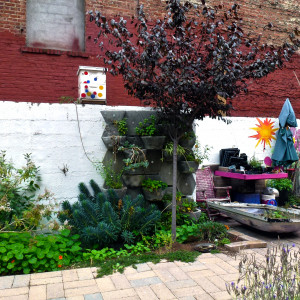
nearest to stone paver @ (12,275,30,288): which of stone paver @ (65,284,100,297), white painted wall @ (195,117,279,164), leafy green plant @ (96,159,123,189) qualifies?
stone paver @ (65,284,100,297)

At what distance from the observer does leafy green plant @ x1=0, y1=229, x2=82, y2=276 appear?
3.42 m

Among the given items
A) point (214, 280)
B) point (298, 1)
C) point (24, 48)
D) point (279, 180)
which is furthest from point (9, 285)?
point (298, 1)

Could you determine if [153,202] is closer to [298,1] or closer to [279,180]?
[279,180]

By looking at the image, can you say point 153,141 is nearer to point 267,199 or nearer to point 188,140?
point 188,140

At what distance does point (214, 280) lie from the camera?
3.22m

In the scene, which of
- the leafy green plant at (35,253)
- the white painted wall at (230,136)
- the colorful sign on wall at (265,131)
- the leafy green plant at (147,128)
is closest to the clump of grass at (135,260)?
the leafy green plant at (35,253)

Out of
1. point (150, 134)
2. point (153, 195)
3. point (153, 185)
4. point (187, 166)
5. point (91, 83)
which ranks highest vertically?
point (91, 83)

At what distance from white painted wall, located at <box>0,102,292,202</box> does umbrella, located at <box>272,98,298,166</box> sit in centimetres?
441

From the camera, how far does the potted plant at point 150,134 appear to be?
190 inches

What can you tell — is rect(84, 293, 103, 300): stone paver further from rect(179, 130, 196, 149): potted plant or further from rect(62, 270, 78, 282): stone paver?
rect(179, 130, 196, 149): potted plant

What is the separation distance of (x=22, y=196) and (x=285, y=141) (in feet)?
20.0

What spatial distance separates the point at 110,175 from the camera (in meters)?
4.88

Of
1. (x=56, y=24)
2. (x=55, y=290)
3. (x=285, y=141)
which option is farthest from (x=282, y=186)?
(x=56, y=24)

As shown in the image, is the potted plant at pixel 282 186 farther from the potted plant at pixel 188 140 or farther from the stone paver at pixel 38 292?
the stone paver at pixel 38 292
